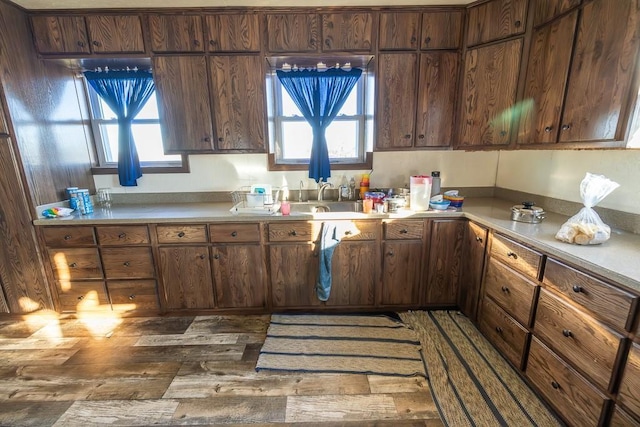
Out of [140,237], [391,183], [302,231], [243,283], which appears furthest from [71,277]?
[391,183]

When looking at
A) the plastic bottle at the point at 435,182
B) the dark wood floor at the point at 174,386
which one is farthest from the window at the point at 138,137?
the plastic bottle at the point at 435,182

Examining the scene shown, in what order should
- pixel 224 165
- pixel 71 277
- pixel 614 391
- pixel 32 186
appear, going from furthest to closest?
pixel 224 165, pixel 71 277, pixel 32 186, pixel 614 391

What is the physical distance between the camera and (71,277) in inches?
86.4

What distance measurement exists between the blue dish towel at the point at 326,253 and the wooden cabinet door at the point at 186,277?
2.94 ft

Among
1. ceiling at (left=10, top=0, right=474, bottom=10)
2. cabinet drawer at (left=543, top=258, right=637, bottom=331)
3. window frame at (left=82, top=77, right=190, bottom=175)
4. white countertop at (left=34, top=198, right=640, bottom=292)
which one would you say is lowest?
cabinet drawer at (left=543, top=258, right=637, bottom=331)

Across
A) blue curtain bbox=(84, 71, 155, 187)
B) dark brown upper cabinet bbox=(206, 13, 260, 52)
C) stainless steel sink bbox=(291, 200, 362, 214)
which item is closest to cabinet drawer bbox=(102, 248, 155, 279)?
blue curtain bbox=(84, 71, 155, 187)

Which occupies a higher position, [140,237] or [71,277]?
[140,237]

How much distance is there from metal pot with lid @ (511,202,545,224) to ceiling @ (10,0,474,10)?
1.57 metres

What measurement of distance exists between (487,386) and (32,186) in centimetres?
339

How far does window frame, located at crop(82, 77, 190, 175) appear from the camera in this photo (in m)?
2.56

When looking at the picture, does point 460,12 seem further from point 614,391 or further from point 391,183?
point 614,391

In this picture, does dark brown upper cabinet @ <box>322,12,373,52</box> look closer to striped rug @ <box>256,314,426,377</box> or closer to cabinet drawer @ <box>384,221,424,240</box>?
cabinet drawer @ <box>384,221,424,240</box>

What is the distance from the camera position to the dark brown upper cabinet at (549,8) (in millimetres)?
1545

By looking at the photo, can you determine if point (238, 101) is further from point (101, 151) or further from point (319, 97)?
point (101, 151)
